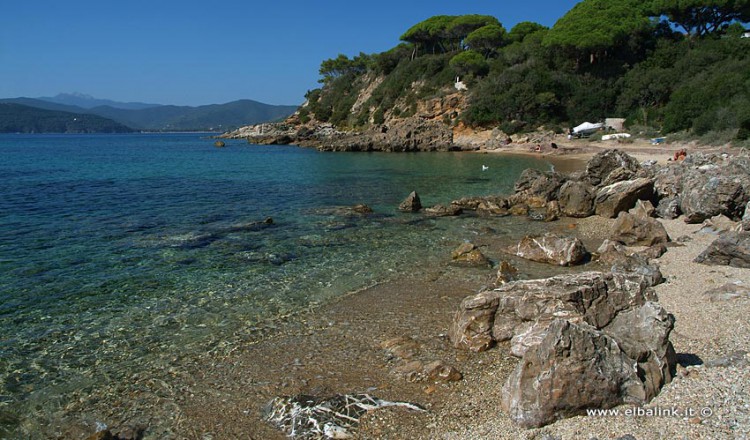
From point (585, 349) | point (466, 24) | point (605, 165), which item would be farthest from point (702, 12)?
point (585, 349)

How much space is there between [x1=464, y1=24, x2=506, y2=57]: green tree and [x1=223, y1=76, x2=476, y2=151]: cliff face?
13964mm

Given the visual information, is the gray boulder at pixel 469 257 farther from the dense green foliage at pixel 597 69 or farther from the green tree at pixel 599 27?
the green tree at pixel 599 27

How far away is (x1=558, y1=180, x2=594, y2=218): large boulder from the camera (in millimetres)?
20188

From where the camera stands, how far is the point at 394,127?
71750 millimetres

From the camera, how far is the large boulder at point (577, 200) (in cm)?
2019

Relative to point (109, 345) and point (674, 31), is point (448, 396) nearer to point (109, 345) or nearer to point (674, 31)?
point (109, 345)

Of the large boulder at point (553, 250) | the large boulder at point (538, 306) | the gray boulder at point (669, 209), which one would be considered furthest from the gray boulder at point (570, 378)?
the gray boulder at point (669, 209)

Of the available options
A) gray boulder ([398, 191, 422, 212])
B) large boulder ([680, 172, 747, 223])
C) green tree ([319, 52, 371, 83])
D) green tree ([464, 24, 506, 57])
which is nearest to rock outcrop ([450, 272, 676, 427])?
large boulder ([680, 172, 747, 223])

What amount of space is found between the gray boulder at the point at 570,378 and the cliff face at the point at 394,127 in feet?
192

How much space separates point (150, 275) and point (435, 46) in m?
97.4

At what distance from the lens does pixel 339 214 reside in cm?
2084

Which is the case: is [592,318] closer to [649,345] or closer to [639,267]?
[649,345]

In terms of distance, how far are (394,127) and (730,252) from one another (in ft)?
205

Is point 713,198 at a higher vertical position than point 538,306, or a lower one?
higher
